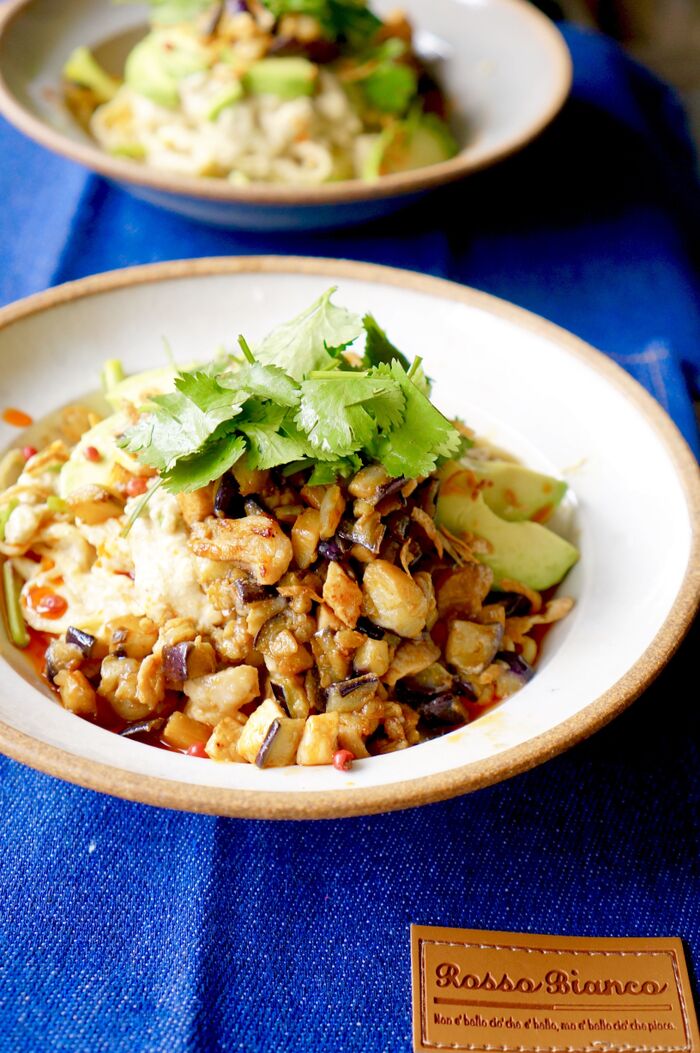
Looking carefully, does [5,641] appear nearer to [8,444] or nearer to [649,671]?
[8,444]

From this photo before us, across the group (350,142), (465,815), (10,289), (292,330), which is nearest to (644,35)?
(350,142)

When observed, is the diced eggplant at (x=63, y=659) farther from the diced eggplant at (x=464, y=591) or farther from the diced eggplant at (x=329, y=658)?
the diced eggplant at (x=464, y=591)

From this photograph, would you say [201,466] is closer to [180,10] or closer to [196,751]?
[196,751]

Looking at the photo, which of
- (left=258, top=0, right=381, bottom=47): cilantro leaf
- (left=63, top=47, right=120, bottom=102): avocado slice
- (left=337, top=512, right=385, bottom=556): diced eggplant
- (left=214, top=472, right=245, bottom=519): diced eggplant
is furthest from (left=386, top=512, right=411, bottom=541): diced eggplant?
(left=63, top=47, right=120, bottom=102): avocado slice

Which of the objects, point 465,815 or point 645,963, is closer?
point 645,963

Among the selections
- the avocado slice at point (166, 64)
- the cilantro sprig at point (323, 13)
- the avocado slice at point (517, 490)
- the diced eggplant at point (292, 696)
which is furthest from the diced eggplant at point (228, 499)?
the cilantro sprig at point (323, 13)

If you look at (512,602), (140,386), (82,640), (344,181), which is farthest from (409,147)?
(82,640)

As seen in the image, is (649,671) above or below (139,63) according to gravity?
below
